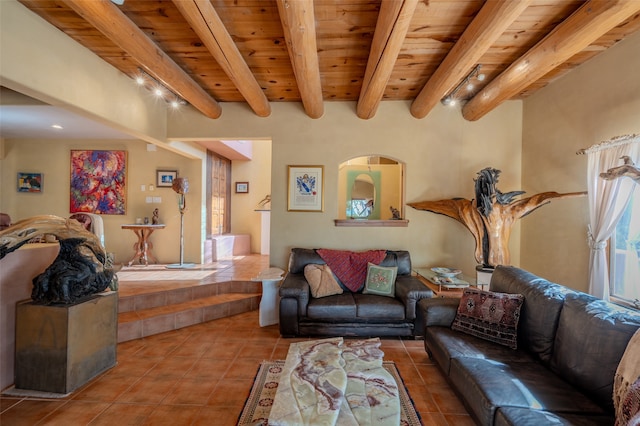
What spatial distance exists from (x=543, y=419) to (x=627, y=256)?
203 centimetres

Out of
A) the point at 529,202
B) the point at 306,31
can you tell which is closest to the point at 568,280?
the point at 529,202

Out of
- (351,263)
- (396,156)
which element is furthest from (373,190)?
(351,263)

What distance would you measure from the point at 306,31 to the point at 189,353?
2.90 meters

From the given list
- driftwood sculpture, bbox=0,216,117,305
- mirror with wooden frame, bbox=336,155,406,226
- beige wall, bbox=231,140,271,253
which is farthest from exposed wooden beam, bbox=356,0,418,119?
beige wall, bbox=231,140,271,253

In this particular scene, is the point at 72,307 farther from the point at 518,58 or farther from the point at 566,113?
the point at 566,113

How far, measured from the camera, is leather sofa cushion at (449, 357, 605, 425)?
1.39 m

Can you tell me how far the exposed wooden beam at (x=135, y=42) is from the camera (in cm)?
179

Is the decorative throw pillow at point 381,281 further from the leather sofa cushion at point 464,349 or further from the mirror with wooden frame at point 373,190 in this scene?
the mirror with wooden frame at point 373,190

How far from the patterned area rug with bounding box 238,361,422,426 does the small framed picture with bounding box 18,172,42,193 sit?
5.67 m

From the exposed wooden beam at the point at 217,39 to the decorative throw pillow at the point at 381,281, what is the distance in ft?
7.92

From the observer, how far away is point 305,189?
3.86 m

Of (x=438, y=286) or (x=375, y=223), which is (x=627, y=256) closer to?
(x=438, y=286)

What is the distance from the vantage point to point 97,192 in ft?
16.6

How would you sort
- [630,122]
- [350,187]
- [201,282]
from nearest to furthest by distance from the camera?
[630,122] → [201,282] → [350,187]
